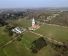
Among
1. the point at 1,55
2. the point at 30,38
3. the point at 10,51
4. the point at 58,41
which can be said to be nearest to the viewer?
the point at 1,55

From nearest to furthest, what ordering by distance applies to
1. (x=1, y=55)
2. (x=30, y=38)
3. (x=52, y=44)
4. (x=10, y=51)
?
(x=1, y=55) → (x=10, y=51) → (x=52, y=44) → (x=30, y=38)

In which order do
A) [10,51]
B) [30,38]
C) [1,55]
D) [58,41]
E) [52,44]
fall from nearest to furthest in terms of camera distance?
[1,55] → [10,51] → [52,44] → [58,41] → [30,38]

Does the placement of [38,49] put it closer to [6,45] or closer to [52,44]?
[52,44]

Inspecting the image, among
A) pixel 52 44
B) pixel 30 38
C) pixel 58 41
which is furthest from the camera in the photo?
pixel 30 38

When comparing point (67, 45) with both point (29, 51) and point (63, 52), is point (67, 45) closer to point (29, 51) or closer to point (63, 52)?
point (63, 52)

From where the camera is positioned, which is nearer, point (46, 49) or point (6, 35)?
point (46, 49)

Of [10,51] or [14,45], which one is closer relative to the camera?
[10,51]

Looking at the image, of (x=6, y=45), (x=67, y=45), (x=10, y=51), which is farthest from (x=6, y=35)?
(x=67, y=45)

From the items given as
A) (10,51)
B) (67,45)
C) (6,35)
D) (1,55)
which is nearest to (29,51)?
(10,51)
